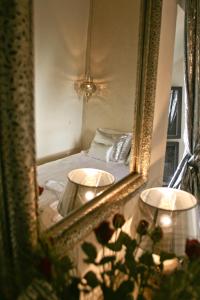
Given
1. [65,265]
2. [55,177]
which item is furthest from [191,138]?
[65,265]

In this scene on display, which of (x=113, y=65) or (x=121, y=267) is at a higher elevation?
(x=113, y=65)

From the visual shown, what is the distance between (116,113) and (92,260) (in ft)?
2.09

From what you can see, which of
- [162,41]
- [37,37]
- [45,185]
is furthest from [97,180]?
[162,41]

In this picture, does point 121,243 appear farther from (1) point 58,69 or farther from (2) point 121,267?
(1) point 58,69

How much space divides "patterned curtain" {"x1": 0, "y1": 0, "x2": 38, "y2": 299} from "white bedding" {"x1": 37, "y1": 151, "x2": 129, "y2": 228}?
95 millimetres

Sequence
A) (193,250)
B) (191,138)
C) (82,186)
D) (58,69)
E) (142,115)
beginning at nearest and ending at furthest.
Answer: (193,250), (58,69), (82,186), (142,115), (191,138)

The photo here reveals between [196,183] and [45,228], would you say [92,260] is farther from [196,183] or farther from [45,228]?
[196,183]

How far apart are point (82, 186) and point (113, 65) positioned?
1.45 feet

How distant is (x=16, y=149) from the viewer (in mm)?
601

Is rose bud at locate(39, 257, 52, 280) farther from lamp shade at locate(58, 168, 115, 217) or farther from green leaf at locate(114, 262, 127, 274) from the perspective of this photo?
lamp shade at locate(58, 168, 115, 217)

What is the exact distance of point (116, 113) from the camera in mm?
1174

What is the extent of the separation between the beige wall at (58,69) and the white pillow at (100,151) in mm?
81

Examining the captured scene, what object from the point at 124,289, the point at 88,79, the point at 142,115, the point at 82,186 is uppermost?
the point at 88,79

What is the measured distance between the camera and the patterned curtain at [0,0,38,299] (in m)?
0.56
